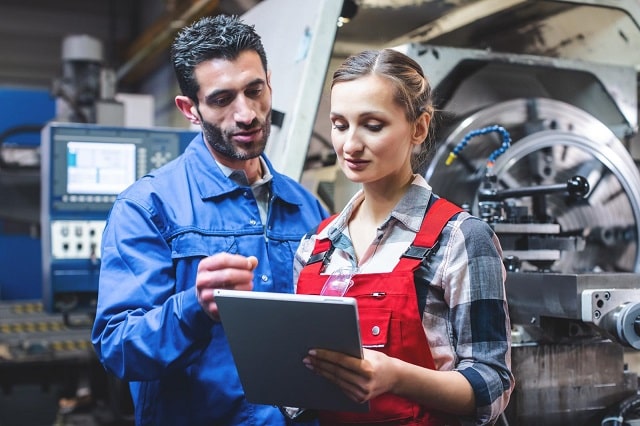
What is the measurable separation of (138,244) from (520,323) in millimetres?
801

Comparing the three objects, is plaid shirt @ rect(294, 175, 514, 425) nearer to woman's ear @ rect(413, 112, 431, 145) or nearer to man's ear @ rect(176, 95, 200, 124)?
woman's ear @ rect(413, 112, 431, 145)

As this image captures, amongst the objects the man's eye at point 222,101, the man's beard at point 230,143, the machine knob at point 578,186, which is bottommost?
the machine knob at point 578,186

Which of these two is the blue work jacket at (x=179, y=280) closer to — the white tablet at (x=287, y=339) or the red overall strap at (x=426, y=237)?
the white tablet at (x=287, y=339)

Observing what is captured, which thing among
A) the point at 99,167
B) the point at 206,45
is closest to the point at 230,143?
the point at 206,45

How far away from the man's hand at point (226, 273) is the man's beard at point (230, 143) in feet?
1.11

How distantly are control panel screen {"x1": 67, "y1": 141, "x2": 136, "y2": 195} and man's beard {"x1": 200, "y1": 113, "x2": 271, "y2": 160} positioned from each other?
159 cm

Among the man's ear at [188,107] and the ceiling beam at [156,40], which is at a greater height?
the ceiling beam at [156,40]

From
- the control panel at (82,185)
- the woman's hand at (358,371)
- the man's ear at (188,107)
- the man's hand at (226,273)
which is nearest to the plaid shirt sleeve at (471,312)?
the woman's hand at (358,371)

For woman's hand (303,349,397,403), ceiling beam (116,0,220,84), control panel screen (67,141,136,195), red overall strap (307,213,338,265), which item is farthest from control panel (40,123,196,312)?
woman's hand (303,349,397,403)

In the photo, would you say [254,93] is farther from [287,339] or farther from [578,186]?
[578,186]

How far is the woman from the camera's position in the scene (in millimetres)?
957

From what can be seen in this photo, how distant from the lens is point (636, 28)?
2.27 metres

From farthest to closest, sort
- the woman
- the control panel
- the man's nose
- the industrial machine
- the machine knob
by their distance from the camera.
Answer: the control panel, the machine knob, the industrial machine, the man's nose, the woman

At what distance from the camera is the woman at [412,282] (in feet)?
3.14
